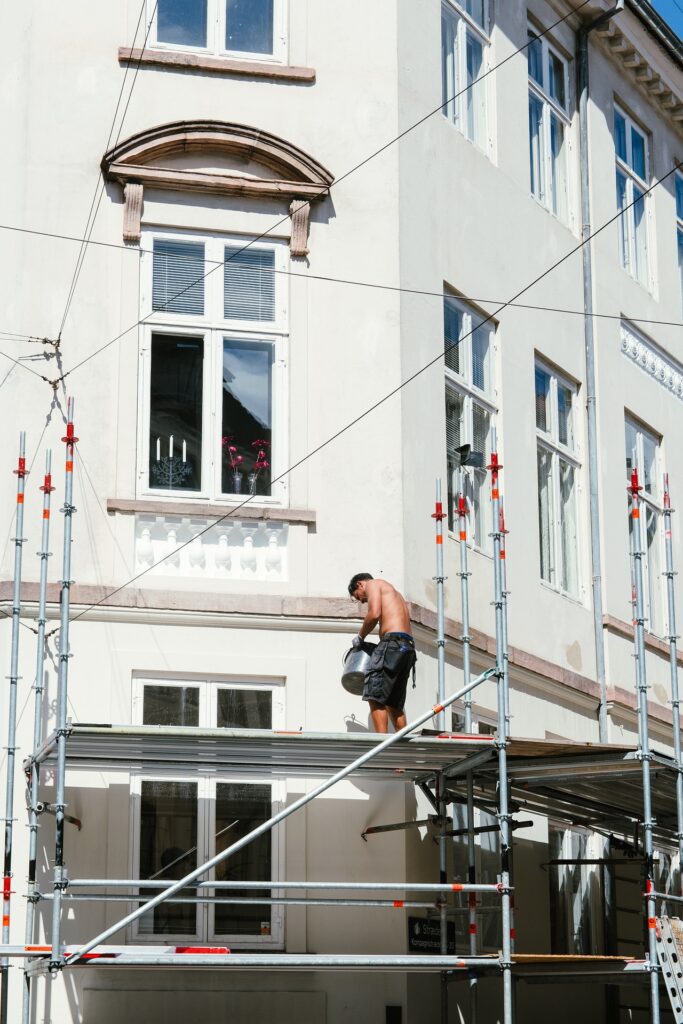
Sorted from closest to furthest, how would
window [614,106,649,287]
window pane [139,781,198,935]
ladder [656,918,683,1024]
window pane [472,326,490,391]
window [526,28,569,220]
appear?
ladder [656,918,683,1024] → window pane [139,781,198,935] → window pane [472,326,490,391] → window [526,28,569,220] → window [614,106,649,287]

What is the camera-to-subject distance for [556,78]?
20859 mm

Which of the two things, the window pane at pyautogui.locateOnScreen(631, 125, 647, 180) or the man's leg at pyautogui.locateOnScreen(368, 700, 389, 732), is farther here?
the window pane at pyautogui.locateOnScreen(631, 125, 647, 180)

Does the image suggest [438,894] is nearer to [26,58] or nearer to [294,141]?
[294,141]

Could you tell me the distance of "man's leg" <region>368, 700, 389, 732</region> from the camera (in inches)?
569

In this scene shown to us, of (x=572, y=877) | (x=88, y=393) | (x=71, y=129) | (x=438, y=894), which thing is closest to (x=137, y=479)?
(x=88, y=393)

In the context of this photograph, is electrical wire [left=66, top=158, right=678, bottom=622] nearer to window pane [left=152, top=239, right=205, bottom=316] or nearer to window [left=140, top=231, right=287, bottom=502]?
window [left=140, top=231, right=287, bottom=502]

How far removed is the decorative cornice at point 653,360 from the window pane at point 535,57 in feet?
9.61

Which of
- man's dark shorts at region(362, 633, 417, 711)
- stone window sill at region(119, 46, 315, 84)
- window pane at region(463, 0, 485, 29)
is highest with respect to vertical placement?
window pane at region(463, 0, 485, 29)

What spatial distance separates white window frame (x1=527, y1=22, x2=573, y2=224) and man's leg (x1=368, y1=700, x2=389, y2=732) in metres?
7.23

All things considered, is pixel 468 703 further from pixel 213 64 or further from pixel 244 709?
pixel 213 64

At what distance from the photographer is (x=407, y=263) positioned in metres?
16.4

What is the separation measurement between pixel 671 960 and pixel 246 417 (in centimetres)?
550

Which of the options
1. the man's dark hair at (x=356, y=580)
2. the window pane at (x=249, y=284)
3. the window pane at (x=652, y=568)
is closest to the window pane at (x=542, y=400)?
the window pane at (x=652, y=568)

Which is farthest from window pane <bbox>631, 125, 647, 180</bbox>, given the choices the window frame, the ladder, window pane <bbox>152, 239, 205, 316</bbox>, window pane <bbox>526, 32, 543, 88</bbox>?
the ladder
